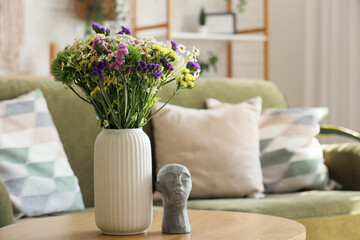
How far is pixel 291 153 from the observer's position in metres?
2.70

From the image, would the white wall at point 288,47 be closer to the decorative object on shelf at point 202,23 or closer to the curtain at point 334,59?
the curtain at point 334,59

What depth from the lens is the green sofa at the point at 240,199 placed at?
2.20 meters

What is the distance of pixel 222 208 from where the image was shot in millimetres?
2236

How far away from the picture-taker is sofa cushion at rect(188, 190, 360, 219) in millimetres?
2186

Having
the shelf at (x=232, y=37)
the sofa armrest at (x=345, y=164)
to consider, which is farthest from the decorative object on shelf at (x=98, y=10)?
the sofa armrest at (x=345, y=164)

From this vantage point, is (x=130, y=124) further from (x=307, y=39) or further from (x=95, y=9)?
(x=307, y=39)

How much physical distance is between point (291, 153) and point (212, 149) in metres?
0.38

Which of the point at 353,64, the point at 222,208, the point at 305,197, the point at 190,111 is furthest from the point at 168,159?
the point at 353,64

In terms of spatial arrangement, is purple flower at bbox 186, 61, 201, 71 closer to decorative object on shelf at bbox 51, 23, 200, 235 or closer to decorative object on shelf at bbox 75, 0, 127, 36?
decorative object on shelf at bbox 51, 23, 200, 235

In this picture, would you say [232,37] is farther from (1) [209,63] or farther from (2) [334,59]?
(2) [334,59]

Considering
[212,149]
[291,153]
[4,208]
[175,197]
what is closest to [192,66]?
[175,197]

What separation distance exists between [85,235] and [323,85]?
3.36 metres

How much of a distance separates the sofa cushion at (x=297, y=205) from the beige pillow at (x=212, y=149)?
5.0 inches

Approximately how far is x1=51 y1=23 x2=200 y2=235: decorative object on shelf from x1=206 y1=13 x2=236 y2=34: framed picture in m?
3.20
